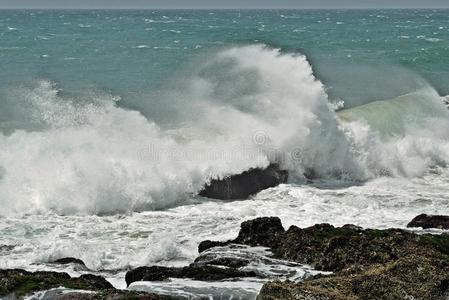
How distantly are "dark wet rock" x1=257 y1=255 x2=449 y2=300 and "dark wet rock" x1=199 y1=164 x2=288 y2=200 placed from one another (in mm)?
9204

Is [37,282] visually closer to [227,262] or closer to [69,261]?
[227,262]

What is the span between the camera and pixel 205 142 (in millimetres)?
20359

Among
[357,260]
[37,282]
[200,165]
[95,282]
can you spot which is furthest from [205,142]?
[37,282]

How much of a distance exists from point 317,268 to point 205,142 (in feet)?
33.9

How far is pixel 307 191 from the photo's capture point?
1816 centimetres

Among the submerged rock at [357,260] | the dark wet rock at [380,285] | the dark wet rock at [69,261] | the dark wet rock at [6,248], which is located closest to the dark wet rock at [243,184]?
the submerged rock at [357,260]

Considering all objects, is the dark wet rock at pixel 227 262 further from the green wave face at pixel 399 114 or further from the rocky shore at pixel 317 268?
the green wave face at pixel 399 114

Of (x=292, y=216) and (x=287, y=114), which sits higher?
(x=287, y=114)

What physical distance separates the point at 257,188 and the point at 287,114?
391 cm

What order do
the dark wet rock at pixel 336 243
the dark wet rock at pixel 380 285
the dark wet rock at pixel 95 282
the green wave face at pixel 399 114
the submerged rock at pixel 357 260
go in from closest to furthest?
the dark wet rock at pixel 380 285 → the submerged rock at pixel 357 260 → the dark wet rock at pixel 95 282 → the dark wet rock at pixel 336 243 → the green wave face at pixel 399 114

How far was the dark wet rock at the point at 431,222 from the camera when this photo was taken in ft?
45.0

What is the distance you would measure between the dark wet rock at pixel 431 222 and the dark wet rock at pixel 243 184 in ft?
16.0

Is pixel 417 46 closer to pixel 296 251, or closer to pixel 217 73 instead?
pixel 217 73

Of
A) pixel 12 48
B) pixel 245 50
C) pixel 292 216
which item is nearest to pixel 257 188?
pixel 292 216
